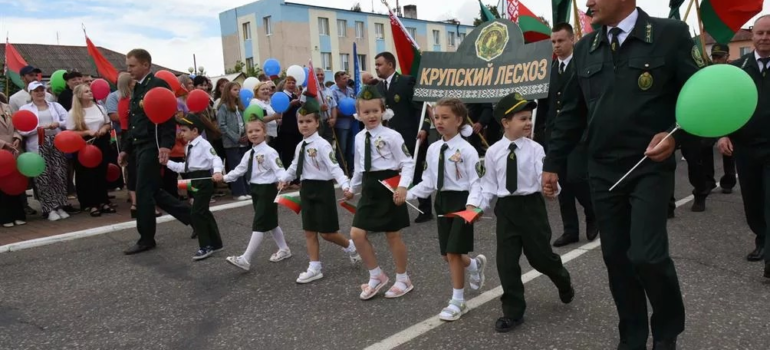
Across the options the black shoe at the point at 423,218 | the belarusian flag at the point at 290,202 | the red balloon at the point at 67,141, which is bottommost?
the black shoe at the point at 423,218

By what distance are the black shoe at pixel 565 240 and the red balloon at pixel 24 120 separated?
6765 mm

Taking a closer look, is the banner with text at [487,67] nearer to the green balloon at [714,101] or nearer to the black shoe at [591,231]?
the black shoe at [591,231]

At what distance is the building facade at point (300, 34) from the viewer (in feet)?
153

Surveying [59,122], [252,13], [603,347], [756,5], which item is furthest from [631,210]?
[252,13]

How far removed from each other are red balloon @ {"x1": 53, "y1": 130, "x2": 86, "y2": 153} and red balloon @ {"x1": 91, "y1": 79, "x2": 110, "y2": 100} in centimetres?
146

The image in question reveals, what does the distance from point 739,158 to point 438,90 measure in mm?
3711

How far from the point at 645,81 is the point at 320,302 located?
2828 mm

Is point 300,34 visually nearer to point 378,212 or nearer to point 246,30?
point 246,30

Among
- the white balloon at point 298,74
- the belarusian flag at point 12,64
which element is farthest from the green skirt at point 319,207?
the belarusian flag at point 12,64

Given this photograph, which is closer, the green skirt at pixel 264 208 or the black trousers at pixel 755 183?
the black trousers at pixel 755 183

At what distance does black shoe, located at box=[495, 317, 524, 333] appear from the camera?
378cm

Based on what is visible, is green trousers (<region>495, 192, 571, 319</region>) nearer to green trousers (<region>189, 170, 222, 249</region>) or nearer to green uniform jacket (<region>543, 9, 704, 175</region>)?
green uniform jacket (<region>543, 9, 704, 175</region>)

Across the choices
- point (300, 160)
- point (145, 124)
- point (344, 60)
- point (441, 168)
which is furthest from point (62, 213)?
point (344, 60)

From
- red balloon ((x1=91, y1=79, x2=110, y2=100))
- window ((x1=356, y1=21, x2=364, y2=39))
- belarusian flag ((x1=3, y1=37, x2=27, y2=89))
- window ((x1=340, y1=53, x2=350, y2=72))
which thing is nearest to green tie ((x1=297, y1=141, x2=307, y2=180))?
red balloon ((x1=91, y1=79, x2=110, y2=100))
